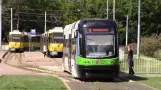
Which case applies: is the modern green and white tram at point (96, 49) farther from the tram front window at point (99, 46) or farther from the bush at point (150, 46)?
the bush at point (150, 46)

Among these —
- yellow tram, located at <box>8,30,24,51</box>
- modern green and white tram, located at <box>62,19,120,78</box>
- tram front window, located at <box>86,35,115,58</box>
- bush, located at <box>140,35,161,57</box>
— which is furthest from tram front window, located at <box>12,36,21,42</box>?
tram front window, located at <box>86,35,115,58</box>

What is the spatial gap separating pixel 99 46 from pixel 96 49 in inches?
8.9

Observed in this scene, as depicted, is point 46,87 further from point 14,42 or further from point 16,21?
point 16,21

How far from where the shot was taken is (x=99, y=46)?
24.1 m

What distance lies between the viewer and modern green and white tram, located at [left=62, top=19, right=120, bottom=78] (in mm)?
23922

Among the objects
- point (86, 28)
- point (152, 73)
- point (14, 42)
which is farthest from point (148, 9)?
point (86, 28)

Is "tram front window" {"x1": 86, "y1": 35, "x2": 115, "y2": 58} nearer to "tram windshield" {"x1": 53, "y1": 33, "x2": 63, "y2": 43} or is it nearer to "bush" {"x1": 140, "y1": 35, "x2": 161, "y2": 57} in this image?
"bush" {"x1": 140, "y1": 35, "x2": 161, "y2": 57}

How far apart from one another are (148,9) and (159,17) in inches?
134

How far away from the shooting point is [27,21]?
103m

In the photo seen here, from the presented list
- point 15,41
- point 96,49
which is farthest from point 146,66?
point 15,41

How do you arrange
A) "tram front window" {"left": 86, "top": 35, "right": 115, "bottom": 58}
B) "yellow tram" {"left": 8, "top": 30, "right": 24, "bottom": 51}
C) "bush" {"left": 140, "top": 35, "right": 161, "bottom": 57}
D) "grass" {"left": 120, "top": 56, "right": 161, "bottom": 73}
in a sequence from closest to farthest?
1. "tram front window" {"left": 86, "top": 35, "right": 115, "bottom": 58}
2. "grass" {"left": 120, "top": 56, "right": 161, "bottom": 73}
3. "bush" {"left": 140, "top": 35, "right": 161, "bottom": 57}
4. "yellow tram" {"left": 8, "top": 30, "right": 24, "bottom": 51}

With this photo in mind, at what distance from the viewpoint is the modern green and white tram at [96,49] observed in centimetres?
2392

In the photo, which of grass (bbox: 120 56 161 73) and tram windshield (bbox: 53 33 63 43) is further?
tram windshield (bbox: 53 33 63 43)

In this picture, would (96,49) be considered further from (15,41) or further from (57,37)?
(15,41)
